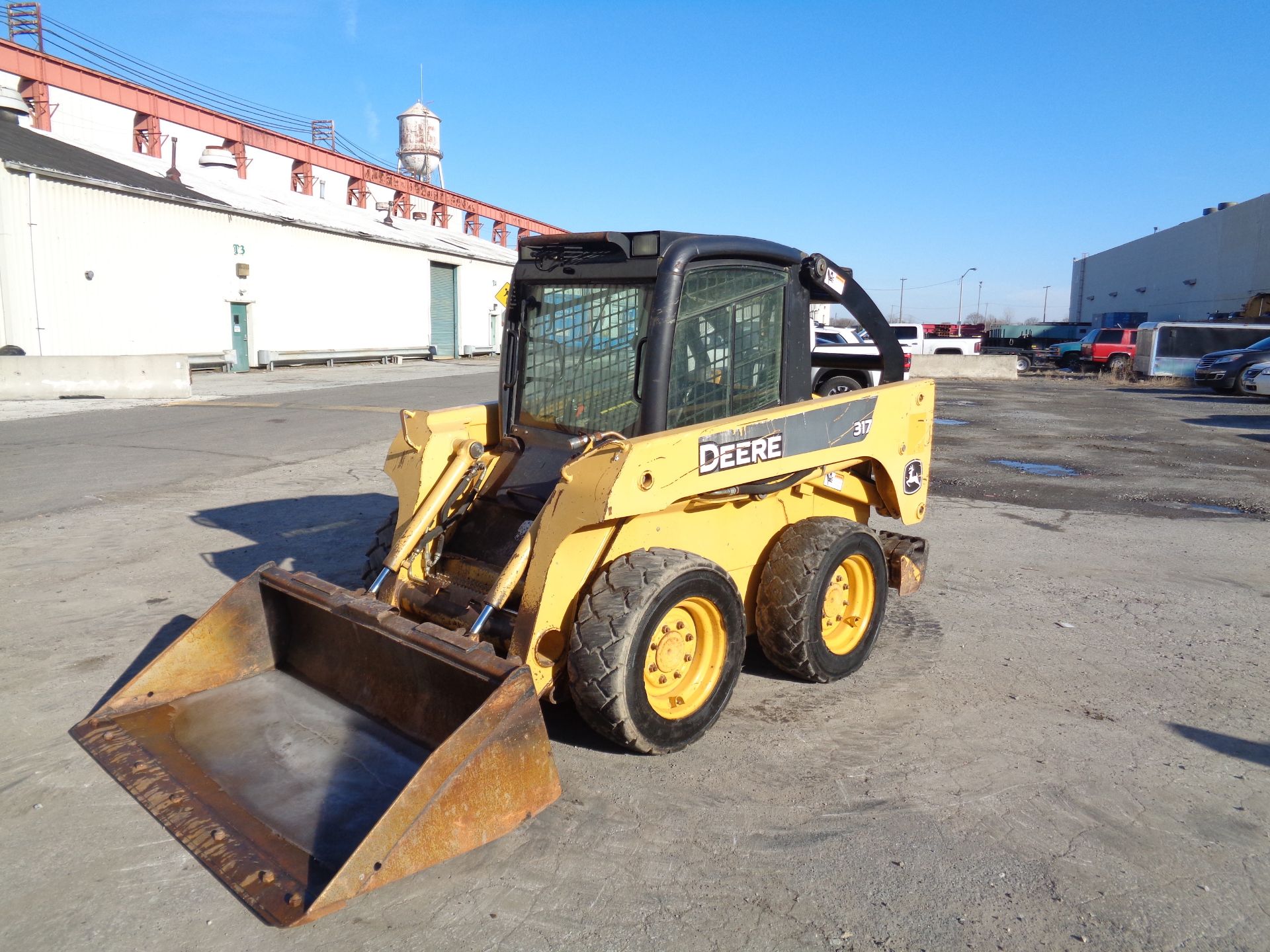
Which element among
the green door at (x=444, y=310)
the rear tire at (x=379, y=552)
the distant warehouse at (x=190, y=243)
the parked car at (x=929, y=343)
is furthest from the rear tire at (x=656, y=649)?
the green door at (x=444, y=310)

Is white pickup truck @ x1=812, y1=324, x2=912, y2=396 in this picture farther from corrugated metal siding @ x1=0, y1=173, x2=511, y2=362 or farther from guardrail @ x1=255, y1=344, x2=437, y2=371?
corrugated metal siding @ x1=0, y1=173, x2=511, y2=362

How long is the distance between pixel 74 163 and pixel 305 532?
21795mm

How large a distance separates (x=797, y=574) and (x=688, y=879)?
1.84 meters

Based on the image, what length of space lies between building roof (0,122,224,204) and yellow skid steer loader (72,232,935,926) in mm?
22367

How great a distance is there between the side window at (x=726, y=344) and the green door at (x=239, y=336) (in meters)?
27.3

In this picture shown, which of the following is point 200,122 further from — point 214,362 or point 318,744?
point 318,744

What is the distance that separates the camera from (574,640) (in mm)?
3842

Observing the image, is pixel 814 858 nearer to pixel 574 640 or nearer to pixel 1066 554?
pixel 574 640

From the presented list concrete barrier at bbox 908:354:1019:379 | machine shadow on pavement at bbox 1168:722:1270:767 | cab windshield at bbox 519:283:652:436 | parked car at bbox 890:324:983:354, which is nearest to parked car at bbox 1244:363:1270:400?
concrete barrier at bbox 908:354:1019:379

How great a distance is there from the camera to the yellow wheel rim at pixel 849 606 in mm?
5133

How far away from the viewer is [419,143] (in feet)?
200

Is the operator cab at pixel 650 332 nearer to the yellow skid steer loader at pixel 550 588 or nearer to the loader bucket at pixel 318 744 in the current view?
the yellow skid steer loader at pixel 550 588

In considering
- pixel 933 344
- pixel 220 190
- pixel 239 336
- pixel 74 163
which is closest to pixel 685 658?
pixel 74 163

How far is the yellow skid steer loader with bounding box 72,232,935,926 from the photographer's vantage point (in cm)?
338
